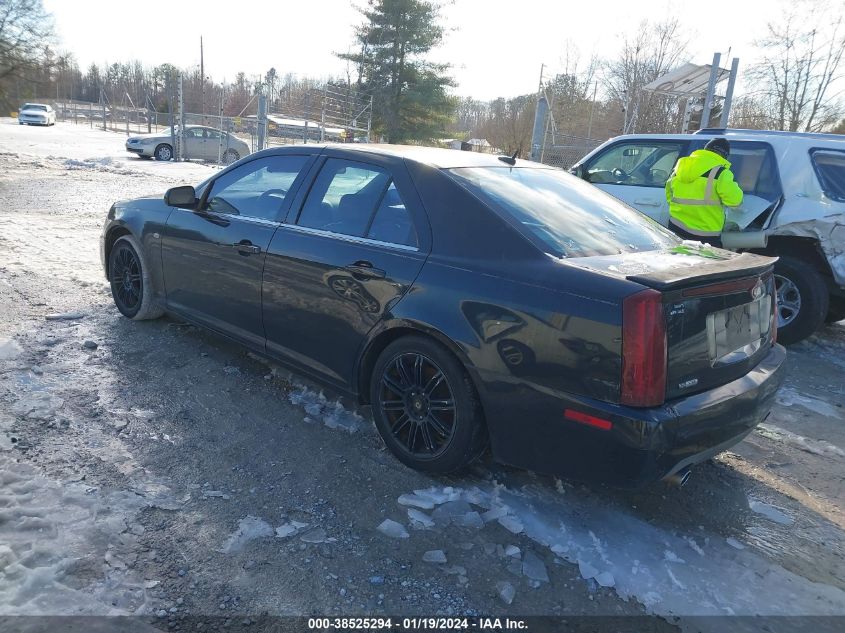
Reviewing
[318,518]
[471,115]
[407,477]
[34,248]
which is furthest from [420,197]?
[471,115]

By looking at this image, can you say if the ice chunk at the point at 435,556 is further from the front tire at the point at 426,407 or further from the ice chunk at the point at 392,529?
the front tire at the point at 426,407

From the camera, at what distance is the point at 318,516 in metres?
2.91

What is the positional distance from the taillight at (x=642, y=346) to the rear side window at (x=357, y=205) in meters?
1.23

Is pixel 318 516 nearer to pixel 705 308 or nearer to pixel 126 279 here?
pixel 705 308

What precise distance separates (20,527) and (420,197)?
2372mm

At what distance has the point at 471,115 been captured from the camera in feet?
197

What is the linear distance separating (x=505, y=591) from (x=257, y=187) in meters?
3.07

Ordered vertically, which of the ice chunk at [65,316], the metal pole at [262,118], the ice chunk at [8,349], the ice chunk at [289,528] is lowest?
the ice chunk at [289,528]

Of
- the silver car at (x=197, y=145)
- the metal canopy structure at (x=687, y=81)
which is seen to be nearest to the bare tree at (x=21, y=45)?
the silver car at (x=197, y=145)

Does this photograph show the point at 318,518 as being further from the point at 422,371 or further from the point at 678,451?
the point at 678,451

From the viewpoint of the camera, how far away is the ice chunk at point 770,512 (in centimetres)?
321

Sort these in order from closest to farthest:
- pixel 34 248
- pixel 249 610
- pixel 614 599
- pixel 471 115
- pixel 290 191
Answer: pixel 249 610 < pixel 614 599 < pixel 290 191 < pixel 34 248 < pixel 471 115

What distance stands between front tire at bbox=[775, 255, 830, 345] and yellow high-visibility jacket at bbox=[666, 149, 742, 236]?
71 centimetres

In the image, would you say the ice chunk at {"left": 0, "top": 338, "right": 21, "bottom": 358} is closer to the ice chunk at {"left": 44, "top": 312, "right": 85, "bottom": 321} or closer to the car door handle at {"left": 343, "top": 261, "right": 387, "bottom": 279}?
the ice chunk at {"left": 44, "top": 312, "right": 85, "bottom": 321}
